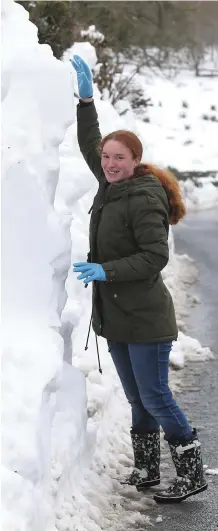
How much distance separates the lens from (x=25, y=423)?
2906 millimetres

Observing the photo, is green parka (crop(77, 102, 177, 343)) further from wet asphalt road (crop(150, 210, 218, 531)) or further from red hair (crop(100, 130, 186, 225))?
wet asphalt road (crop(150, 210, 218, 531))

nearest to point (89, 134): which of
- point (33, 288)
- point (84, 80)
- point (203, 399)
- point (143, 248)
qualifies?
point (84, 80)

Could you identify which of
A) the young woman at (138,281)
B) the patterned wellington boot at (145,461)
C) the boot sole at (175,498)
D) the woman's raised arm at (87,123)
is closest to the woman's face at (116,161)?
the young woman at (138,281)

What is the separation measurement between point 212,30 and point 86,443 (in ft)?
109

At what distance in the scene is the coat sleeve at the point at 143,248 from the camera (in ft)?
11.5

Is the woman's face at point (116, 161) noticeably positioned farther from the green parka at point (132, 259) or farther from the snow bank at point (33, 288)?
the snow bank at point (33, 288)

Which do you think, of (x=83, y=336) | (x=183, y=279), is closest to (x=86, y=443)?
(x=83, y=336)

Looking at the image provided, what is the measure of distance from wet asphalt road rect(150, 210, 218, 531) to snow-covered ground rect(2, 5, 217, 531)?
19 centimetres

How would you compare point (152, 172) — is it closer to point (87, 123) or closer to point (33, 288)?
point (87, 123)

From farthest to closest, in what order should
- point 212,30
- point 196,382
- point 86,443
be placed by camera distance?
point 212,30 < point 196,382 < point 86,443

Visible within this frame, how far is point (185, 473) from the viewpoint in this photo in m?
3.83

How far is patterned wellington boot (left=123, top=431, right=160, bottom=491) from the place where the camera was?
3.97m

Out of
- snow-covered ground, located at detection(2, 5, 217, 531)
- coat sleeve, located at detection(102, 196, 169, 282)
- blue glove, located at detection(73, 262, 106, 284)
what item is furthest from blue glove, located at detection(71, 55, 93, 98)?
blue glove, located at detection(73, 262, 106, 284)

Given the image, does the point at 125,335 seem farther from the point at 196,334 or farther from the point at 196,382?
the point at 196,334
